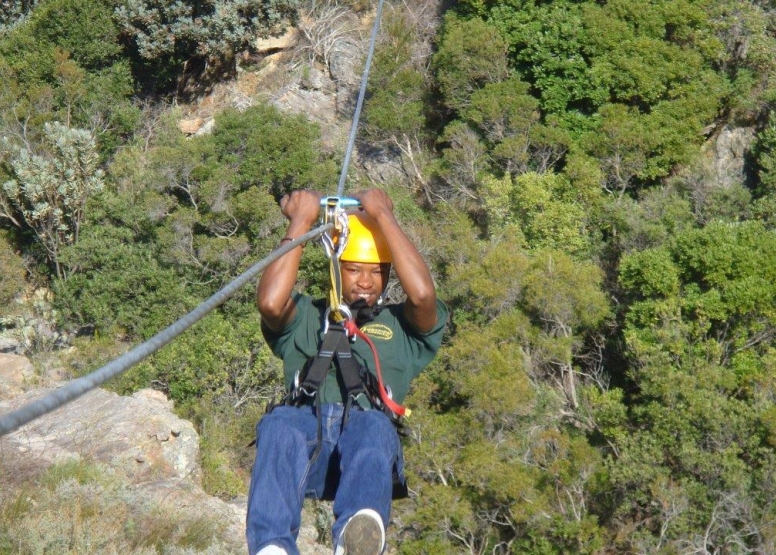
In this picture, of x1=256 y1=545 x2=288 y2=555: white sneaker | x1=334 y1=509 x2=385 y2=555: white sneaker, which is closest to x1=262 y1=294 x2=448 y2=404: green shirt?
x1=334 y1=509 x2=385 y2=555: white sneaker

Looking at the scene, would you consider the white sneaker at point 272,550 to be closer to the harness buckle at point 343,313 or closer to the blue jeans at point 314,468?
the blue jeans at point 314,468

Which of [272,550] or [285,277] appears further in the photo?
[285,277]

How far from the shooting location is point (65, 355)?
21016 millimetres

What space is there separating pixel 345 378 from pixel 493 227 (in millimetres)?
17336

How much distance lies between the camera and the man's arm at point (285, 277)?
422cm

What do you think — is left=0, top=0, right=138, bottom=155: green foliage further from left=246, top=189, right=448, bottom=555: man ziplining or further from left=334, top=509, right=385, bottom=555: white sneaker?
left=334, top=509, right=385, bottom=555: white sneaker

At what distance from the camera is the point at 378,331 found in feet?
14.8

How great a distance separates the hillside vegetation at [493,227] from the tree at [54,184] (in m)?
0.07

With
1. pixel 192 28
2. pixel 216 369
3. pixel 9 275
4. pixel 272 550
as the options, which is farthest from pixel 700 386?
pixel 192 28

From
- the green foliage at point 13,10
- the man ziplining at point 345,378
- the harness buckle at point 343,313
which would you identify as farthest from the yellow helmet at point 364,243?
the green foliage at point 13,10

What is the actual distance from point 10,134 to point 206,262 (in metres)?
5.69

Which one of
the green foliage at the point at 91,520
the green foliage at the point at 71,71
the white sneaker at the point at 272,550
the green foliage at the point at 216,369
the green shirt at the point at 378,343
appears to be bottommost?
the green foliage at the point at 216,369

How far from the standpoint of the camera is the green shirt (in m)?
4.44

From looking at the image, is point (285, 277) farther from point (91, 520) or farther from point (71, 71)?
point (71, 71)
